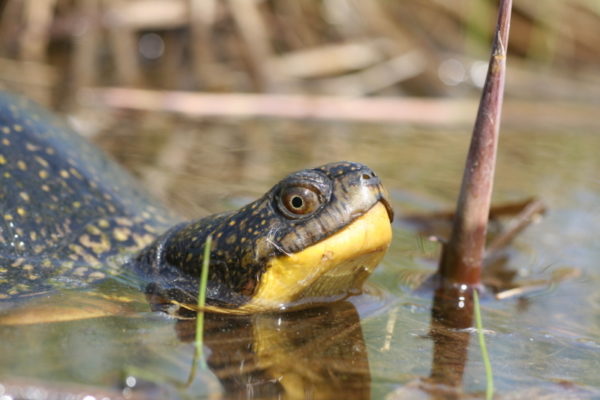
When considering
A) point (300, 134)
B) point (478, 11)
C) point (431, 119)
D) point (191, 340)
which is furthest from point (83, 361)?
point (478, 11)

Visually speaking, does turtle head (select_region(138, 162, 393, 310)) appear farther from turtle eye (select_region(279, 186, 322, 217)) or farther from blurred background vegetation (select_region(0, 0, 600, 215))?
blurred background vegetation (select_region(0, 0, 600, 215))

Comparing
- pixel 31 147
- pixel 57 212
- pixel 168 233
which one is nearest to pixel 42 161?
pixel 31 147

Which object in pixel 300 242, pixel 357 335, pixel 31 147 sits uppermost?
pixel 31 147

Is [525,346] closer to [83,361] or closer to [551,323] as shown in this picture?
[551,323]

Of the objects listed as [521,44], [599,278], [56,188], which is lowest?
[599,278]

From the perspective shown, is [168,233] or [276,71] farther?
[276,71]

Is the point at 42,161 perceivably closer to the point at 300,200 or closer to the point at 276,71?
the point at 300,200
